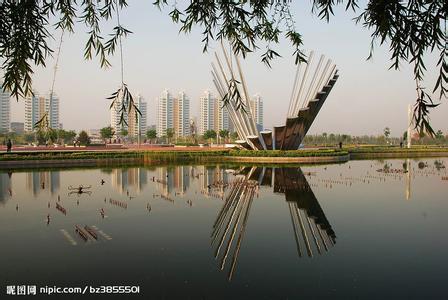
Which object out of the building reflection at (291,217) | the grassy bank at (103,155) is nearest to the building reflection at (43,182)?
the grassy bank at (103,155)

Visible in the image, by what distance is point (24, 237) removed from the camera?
28.9ft

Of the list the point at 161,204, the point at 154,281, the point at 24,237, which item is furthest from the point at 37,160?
the point at 154,281

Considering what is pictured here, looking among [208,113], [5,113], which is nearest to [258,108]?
[208,113]

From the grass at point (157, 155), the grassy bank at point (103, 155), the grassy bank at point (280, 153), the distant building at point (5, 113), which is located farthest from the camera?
the distant building at point (5, 113)

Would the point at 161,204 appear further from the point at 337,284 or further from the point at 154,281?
the point at 337,284

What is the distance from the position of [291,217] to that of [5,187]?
1297cm

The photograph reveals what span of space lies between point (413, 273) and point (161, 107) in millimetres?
118688

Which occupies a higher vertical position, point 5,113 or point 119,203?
point 5,113

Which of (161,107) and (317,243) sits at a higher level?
(161,107)

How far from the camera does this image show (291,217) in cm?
1109

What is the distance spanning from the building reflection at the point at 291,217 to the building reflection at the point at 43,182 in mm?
7983

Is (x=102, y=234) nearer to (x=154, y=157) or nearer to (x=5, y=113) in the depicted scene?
(x=154, y=157)

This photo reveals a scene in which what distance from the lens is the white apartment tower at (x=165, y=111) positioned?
4759 inches

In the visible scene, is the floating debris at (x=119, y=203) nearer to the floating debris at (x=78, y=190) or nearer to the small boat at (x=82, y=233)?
the floating debris at (x=78, y=190)
